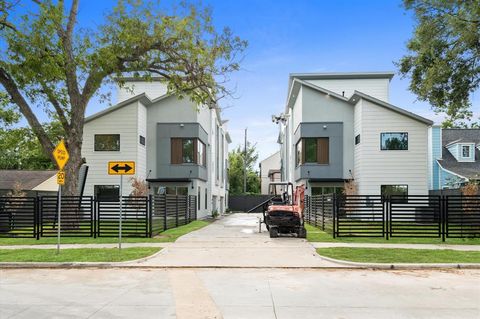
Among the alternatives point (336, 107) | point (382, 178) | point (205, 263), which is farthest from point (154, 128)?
point (205, 263)

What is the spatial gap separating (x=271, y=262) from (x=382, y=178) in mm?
19876

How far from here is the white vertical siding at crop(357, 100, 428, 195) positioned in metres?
30.8

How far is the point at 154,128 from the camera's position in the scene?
34.2 meters

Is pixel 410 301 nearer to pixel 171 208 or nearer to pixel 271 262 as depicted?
pixel 271 262

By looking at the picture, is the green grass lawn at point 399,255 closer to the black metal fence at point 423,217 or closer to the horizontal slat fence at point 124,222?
the black metal fence at point 423,217

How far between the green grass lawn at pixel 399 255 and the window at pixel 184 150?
66.6ft

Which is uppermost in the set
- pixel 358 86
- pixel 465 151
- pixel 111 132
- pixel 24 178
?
pixel 358 86

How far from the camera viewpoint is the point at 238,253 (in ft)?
47.7

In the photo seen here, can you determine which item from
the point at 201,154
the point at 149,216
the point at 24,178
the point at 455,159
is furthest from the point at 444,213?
the point at 24,178

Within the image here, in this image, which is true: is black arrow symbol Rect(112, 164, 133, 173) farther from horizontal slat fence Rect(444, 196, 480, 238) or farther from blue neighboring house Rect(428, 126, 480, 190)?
blue neighboring house Rect(428, 126, 480, 190)

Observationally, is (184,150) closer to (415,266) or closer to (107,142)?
(107,142)

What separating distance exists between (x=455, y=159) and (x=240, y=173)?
4090 centimetres

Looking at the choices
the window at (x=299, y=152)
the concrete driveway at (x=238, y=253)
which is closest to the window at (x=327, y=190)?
the window at (x=299, y=152)

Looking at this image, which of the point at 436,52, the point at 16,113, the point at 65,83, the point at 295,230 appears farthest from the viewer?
the point at 16,113
